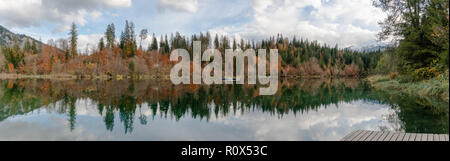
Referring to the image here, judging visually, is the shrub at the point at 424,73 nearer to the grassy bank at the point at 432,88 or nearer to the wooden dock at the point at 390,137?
the grassy bank at the point at 432,88

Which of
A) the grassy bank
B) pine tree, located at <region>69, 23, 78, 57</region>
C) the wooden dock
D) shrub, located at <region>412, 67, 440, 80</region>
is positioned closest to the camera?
the wooden dock

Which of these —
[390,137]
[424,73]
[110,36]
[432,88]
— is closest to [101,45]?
[110,36]

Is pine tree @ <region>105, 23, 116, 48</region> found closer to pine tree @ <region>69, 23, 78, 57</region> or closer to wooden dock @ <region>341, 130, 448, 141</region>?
pine tree @ <region>69, 23, 78, 57</region>

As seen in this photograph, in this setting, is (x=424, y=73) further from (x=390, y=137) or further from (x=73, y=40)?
(x=73, y=40)

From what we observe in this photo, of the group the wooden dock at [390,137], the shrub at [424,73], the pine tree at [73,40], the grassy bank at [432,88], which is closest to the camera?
the wooden dock at [390,137]

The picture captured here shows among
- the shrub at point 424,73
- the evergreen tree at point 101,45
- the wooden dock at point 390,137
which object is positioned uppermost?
the evergreen tree at point 101,45

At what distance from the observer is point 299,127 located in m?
11.3

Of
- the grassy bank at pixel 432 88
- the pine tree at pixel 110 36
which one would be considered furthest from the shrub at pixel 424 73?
the pine tree at pixel 110 36

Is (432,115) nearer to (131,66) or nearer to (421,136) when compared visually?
(421,136)

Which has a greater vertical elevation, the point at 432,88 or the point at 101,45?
the point at 101,45

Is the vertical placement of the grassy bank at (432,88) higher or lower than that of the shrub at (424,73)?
lower

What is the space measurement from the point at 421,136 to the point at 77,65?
2935 inches

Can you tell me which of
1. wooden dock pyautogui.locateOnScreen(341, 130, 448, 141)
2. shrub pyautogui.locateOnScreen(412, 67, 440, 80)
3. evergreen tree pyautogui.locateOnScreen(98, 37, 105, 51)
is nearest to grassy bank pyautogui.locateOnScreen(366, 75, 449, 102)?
shrub pyautogui.locateOnScreen(412, 67, 440, 80)
